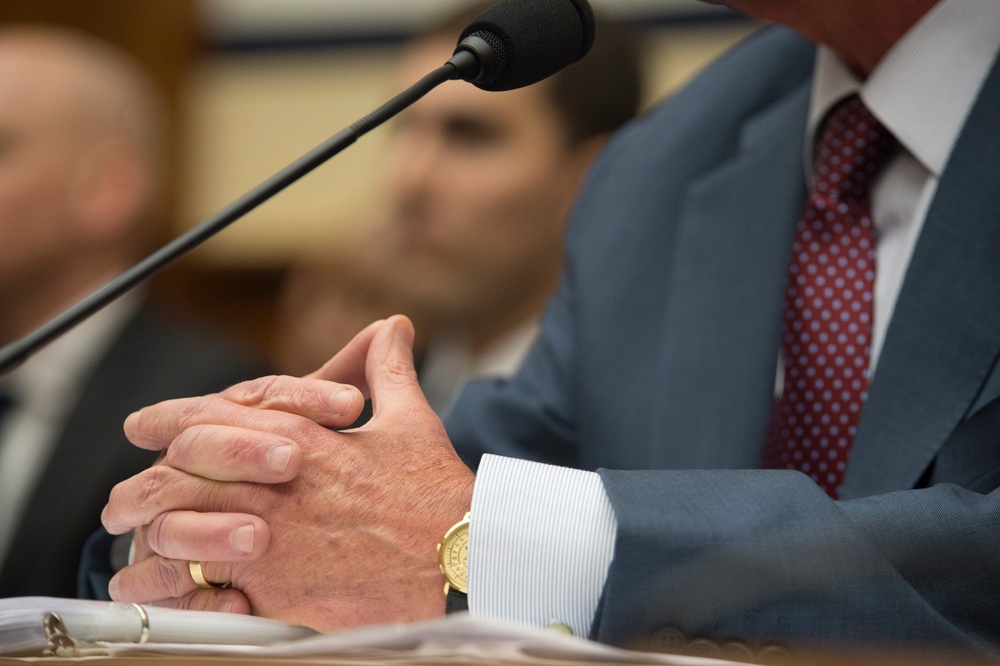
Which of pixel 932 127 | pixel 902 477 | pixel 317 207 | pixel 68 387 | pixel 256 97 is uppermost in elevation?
pixel 256 97

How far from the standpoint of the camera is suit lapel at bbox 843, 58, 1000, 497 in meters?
0.88

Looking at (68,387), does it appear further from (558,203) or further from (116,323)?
(558,203)

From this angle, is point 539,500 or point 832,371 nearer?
point 539,500

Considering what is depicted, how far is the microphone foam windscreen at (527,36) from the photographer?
78 cm

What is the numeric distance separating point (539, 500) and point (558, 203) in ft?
4.95

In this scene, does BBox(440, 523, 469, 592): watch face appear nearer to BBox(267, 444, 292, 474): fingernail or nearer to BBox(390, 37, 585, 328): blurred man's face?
BBox(267, 444, 292, 474): fingernail

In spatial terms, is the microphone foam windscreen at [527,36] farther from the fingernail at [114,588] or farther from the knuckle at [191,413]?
the fingernail at [114,588]

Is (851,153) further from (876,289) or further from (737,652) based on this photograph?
(737,652)

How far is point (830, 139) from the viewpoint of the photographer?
42.9 inches

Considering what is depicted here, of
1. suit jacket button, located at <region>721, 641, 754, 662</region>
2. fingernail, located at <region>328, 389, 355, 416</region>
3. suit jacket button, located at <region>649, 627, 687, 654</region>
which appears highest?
fingernail, located at <region>328, 389, 355, 416</region>

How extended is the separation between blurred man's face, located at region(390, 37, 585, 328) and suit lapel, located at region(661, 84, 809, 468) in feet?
3.22

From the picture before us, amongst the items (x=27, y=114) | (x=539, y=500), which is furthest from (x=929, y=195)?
(x=27, y=114)

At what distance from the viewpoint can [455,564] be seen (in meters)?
0.72

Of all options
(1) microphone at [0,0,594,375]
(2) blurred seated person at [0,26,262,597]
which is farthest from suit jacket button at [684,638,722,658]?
(2) blurred seated person at [0,26,262,597]
